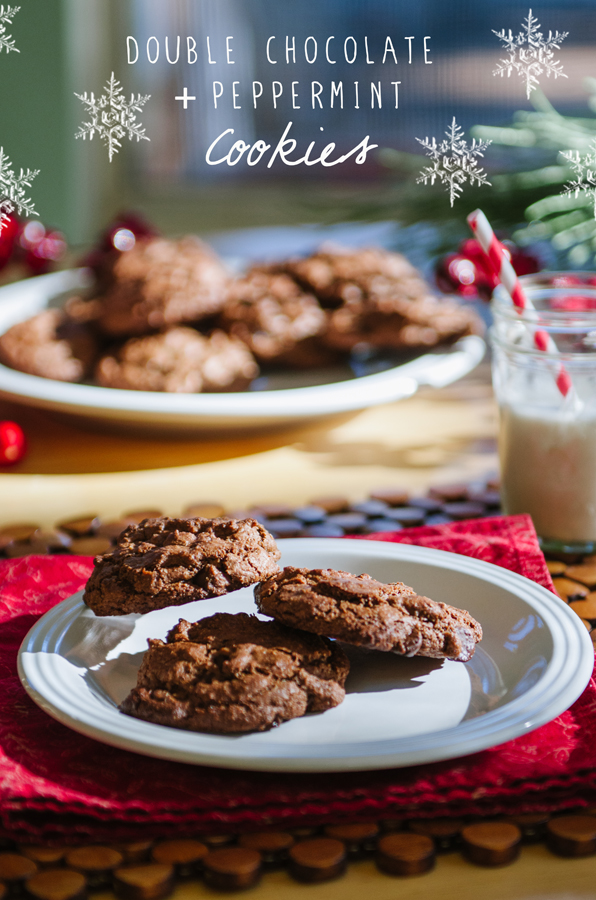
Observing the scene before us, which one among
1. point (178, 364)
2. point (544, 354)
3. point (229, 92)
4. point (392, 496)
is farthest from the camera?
point (229, 92)

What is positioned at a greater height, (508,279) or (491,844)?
(508,279)

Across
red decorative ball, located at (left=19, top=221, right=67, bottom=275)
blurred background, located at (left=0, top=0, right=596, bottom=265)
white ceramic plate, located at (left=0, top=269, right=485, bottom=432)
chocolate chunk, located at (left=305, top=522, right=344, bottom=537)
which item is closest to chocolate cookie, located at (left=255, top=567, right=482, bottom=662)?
chocolate chunk, located at (left=305, top=522, right=344, bottom=537)

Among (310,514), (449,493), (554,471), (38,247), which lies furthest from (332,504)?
(38,247)

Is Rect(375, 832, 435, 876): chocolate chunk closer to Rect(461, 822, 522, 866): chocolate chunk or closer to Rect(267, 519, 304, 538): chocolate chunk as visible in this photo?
Rect(461, 822, 522, 866): chocolate chunk

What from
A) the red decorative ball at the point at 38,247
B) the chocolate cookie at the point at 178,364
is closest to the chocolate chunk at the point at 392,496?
the chocolate cookie at the point at 178,364

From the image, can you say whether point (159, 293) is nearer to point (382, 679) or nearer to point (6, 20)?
point (6, 20)

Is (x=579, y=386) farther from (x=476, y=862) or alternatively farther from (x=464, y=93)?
(x=464, y=93)

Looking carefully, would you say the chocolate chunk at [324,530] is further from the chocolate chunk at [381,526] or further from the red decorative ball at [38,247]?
the red decorative ball at [38,247]

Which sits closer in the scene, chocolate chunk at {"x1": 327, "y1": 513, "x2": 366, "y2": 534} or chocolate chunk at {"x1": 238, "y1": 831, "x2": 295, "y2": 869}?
chocolate chunk at {"x1": 238, "y1": 831, "x2": 295, "y2": 869}
